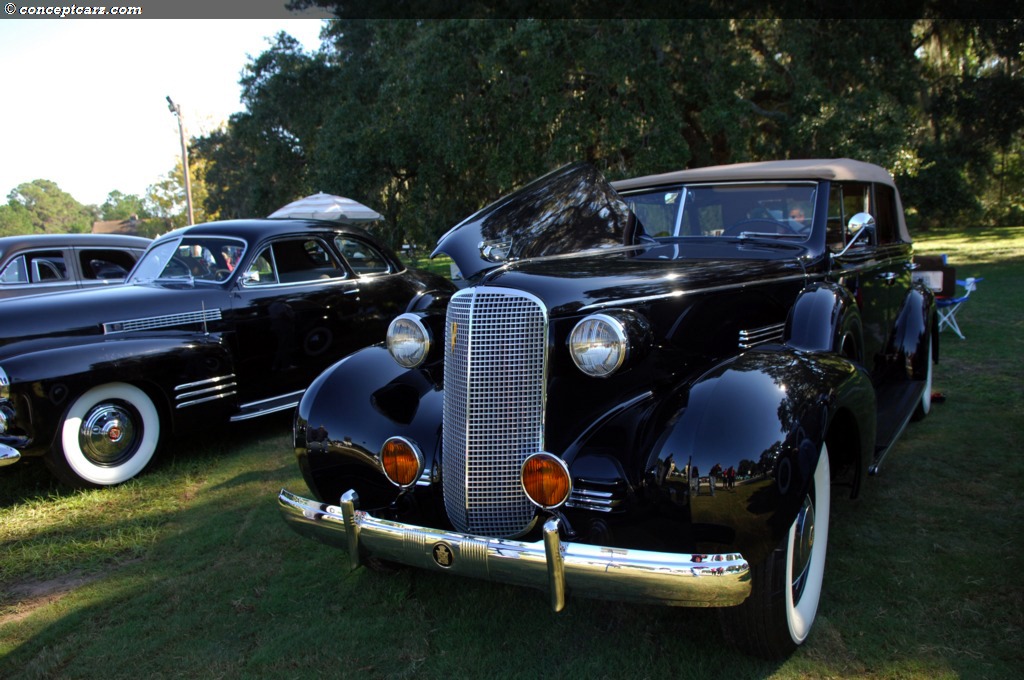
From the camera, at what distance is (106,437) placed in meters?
4.80

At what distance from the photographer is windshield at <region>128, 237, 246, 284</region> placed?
5770 millimetres

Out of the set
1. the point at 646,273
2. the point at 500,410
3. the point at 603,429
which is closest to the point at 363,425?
the point at 500,410

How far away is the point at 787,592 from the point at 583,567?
0.82 m

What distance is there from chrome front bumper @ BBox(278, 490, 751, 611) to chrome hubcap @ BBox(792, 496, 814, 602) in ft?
1.78

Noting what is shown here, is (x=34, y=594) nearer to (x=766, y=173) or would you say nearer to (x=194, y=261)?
(x=194, y=261)

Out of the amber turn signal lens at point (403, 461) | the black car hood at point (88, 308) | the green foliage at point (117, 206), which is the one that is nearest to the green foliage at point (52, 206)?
the green foliage at point (117, 206)

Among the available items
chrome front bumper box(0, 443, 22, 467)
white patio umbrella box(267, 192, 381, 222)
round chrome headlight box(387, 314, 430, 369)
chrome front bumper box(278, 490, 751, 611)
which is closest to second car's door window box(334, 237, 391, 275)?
chrome front bumper box(0, 443, 22, 467)

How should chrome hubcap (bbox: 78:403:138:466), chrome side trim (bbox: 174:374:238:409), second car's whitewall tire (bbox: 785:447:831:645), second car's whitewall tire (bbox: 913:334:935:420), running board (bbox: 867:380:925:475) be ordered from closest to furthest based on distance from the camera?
second car's whitewall tire (bbox: 785:447:831:645)
running board (bbox: 867:380:925:475)
chrome hubcap (bbox: 78:403:138:466)
chrome side trim (bbox: 174:374:238:409)
second car's whitewall tire (bbox: 913:334:935:420)

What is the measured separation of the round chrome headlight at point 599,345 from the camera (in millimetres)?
2623

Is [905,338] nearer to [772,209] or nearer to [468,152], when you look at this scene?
[772,209]

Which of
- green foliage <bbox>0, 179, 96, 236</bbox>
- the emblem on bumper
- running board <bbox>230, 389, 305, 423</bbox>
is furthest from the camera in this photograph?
green foliage <bbox>0, 179, 96, 236</bbox>

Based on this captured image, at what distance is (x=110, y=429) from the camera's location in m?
4.81

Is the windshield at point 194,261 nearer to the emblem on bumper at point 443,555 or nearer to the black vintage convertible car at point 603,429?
the black vintage convertible car at point 603,429

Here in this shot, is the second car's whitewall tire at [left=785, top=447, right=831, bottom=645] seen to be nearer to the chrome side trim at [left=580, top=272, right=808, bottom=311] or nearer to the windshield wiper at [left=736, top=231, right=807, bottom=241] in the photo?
the chrome side trim at [left=580, top=272, right=808, bottom=311]
